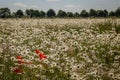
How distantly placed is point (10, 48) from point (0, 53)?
254mm

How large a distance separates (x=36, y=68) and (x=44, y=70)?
0.54 ft

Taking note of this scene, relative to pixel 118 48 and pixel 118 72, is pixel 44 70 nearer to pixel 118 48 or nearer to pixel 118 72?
pixel 118 72

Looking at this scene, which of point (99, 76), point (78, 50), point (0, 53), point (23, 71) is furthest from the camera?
point (78, 50)

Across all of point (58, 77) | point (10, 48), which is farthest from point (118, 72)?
point (10, 48)

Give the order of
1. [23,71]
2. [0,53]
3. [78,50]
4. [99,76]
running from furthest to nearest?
[78,50], [0,53], [23,71], [99,76]

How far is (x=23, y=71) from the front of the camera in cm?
606

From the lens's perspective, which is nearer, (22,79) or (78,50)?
(22,79)

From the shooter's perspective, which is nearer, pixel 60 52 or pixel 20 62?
pixel 20 62

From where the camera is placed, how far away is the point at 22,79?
Answer: 587 cm

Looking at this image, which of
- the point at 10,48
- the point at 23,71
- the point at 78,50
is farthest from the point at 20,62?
the point at 78,50

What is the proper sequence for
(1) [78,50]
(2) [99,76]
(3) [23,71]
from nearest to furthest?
1. (2) [99,76]
2. (3) [23,71]
3. (1) [78,50]

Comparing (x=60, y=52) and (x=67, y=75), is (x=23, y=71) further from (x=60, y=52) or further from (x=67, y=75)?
(x=60, y=52)

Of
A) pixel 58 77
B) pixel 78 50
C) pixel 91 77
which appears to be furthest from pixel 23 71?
pixel 78 50

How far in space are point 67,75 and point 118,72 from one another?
998 mm
